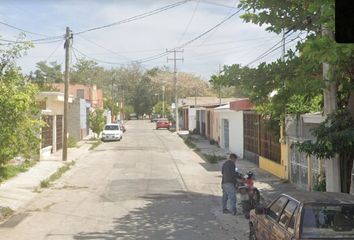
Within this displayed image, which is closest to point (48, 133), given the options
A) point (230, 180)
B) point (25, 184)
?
point (25, 184)

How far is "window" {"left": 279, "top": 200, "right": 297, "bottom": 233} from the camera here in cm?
732

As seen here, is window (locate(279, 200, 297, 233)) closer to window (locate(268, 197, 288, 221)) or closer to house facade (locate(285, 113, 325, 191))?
window (locate(268, 197, 288, 221))

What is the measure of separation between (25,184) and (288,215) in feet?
48.8

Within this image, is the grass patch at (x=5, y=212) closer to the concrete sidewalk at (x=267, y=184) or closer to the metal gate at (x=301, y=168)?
the concrete sidewalk at (x=267, y=184)

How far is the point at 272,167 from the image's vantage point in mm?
23094

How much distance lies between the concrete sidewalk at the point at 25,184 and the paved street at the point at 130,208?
0.48 metres

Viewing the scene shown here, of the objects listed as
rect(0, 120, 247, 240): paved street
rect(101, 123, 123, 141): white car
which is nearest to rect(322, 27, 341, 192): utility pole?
rect(0, 120, 247, 240): paved street

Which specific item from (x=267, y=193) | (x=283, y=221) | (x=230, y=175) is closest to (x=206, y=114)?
(x=267, y=193)

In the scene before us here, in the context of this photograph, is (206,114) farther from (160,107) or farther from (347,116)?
(160,107)

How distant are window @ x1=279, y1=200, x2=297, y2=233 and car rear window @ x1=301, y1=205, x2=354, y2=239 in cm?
27

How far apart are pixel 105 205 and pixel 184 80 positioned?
397 feet

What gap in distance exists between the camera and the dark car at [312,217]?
265 inches

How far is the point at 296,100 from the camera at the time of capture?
16.9 m

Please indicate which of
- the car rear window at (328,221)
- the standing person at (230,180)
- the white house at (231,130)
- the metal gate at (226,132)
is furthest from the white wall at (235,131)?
the car rear window at (328,221)
